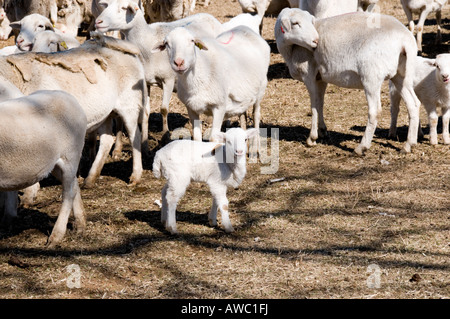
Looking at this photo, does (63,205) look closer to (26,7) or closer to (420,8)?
(26,7)

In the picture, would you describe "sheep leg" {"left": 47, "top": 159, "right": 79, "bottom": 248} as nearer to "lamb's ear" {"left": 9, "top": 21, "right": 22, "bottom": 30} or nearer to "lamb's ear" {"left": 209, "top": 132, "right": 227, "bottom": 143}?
"lamb's ear" {"left": 209, "top": 132, "right": 227, "bottom": 143}

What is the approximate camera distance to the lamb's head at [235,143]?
5590mm

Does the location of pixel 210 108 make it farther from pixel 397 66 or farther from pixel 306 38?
pixel 397 66

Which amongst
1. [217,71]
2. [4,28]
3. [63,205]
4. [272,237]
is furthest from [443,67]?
[4,28]

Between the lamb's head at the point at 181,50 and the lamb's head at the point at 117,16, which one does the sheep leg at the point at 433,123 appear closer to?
the lamb's head at the point at 181,50

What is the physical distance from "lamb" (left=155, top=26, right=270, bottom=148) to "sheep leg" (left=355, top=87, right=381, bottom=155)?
1284mm

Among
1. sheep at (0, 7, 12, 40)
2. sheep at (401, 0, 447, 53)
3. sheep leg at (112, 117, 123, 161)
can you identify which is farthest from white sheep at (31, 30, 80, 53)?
sheep at (0, 7, 12, 40)

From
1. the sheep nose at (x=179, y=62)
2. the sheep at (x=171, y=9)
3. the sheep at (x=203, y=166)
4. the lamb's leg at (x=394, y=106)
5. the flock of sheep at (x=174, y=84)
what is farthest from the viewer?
the sheep at (x=171, y=9)

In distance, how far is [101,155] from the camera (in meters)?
7.54

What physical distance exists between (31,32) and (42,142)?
3.74m

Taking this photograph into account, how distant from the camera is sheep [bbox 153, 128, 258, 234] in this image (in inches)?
225

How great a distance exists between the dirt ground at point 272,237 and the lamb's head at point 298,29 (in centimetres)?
133

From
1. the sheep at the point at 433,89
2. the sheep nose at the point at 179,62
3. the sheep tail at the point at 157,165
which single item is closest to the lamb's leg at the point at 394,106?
the sheep at the point at 433,89
